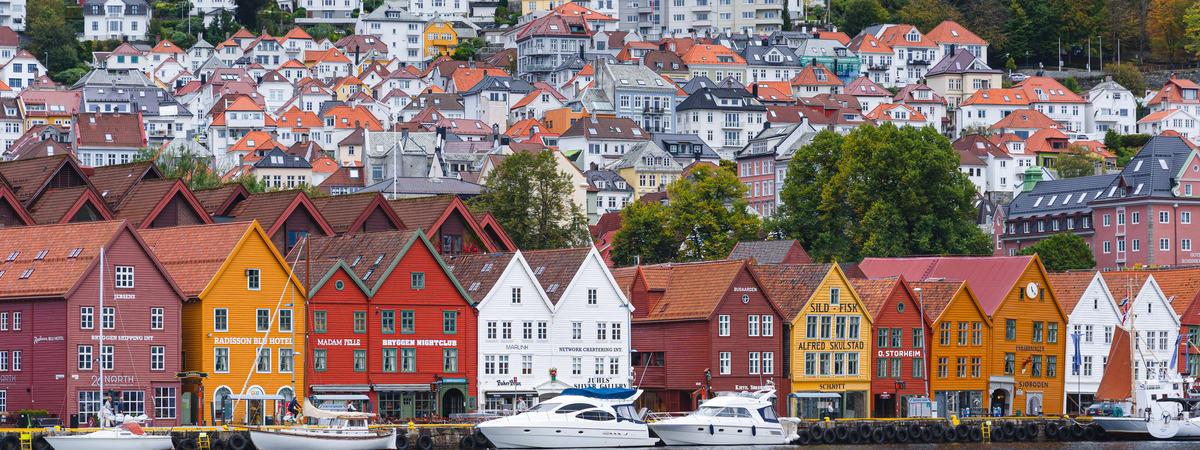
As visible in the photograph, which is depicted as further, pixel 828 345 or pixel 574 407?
pixel 828 345

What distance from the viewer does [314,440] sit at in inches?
2472

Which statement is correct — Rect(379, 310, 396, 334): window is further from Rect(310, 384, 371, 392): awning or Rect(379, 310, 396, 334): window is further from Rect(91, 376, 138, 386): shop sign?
Rect(91, 376, 138, 386): shop sign

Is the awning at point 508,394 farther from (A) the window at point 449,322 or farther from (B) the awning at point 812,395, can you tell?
(B) the awning at point 812,395

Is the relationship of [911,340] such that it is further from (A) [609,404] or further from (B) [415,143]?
(B) [415,143]

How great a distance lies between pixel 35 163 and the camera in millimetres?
86812

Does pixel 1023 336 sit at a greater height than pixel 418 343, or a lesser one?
lesser

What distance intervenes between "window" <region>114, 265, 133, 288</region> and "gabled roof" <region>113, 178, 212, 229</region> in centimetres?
1294

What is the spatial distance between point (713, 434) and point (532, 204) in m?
43.1

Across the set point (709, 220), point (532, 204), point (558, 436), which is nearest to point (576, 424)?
point (558, 436)

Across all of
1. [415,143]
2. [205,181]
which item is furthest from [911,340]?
[415,143]

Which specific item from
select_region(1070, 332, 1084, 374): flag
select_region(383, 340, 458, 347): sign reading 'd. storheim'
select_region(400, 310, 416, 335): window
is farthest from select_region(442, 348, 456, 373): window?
select_region(1070, 332, 1084, 374): flag

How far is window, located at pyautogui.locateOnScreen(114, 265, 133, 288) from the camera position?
219ft

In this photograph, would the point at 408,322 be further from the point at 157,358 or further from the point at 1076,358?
the point at 1076,358

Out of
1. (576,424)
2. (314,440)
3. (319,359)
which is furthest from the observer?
(319,359)
